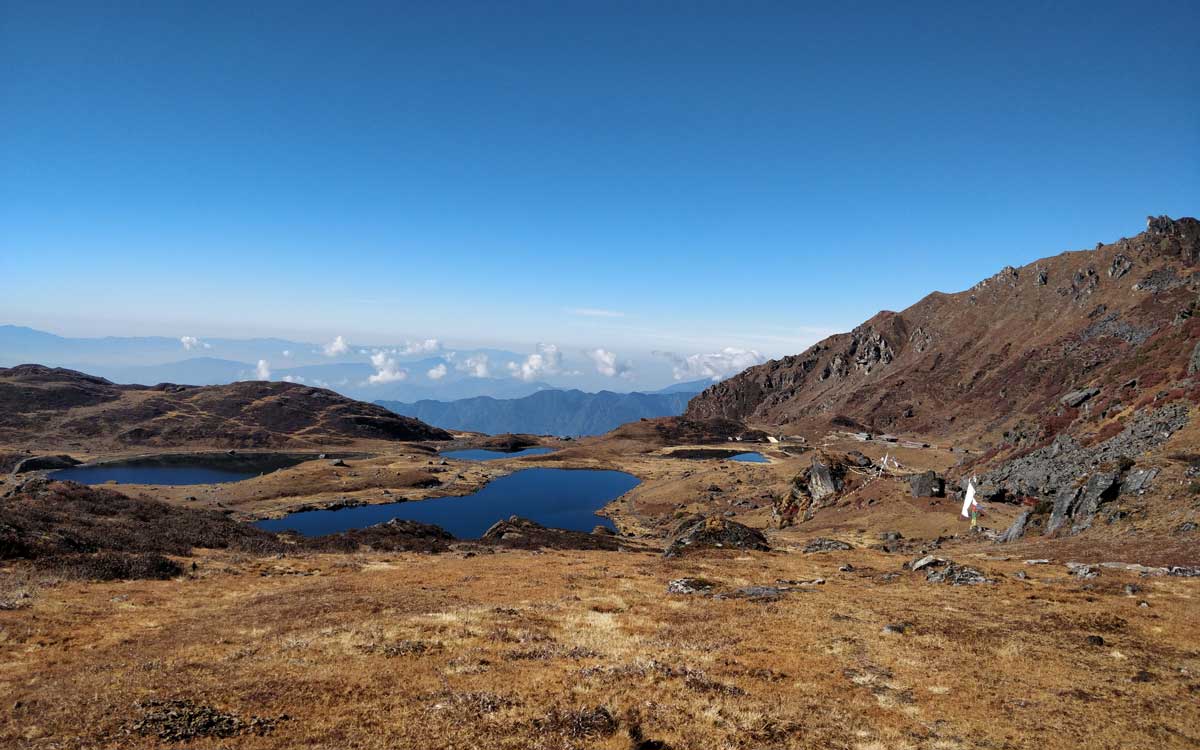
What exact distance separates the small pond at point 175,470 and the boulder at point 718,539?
490 feet

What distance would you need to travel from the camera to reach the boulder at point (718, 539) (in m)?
54.3

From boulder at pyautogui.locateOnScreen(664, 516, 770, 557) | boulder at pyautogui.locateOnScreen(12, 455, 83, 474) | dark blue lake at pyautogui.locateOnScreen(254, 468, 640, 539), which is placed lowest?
Result: dark blue lake at pyautogui.locateOnScreen(254, 468, 640, 539)

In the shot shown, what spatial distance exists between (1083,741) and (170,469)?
222 metres

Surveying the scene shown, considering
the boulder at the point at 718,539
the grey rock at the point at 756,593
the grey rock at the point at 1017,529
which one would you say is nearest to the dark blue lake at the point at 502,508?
the boulder at the point at 718,539

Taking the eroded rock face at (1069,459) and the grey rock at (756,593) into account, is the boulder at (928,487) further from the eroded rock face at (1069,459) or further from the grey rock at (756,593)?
the grey rock at (756,593)

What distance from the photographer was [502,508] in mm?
133875

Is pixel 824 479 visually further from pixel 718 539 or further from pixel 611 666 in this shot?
pixel 611 666

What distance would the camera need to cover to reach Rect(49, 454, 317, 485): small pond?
155500 millimetres

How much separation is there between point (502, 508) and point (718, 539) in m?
86.5

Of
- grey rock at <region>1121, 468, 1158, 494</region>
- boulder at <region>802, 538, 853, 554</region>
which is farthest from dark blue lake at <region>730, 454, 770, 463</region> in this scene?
grey rock at <region>1121, 468, 1158, 494</region>

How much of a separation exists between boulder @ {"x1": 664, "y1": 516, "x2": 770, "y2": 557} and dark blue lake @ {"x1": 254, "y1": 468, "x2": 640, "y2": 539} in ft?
163

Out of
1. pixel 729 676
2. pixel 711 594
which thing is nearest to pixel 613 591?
pixel 711 594

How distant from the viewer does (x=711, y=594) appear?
33031 mm

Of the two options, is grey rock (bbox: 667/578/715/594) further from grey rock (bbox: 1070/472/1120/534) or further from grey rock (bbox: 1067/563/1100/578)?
grey rock (bbox: 1070/472/1120/534)
